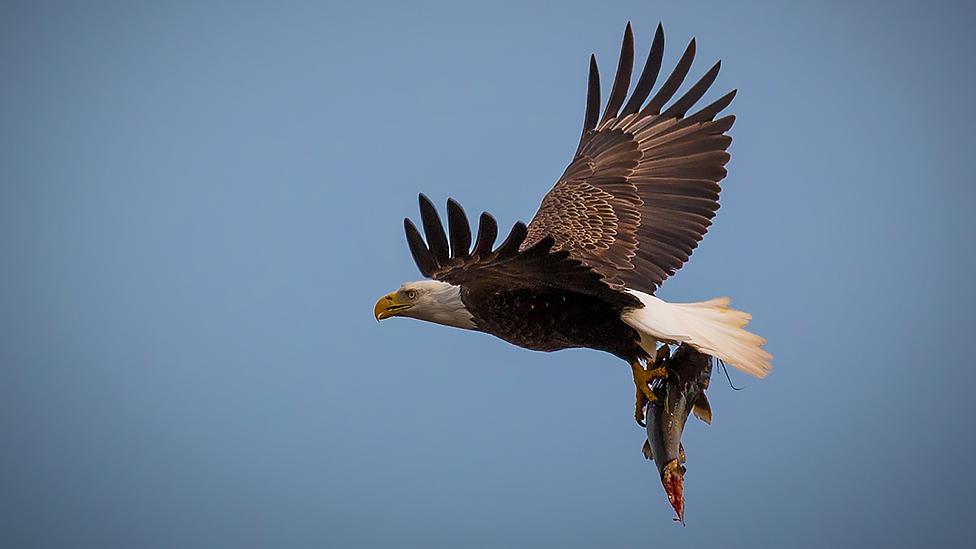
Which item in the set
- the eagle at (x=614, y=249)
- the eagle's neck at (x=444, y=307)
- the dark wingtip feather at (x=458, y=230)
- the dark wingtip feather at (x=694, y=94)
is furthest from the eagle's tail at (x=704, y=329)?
the dark wingtip feather at (x=694, y=94)

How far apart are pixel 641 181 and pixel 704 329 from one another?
1.10m

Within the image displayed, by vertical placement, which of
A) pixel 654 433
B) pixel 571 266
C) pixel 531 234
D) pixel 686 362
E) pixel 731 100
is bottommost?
pixel 654 433

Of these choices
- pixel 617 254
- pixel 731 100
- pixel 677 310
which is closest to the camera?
pixel 677 310

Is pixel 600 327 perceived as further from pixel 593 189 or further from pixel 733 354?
pixel 593 189

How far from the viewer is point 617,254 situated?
4422mm

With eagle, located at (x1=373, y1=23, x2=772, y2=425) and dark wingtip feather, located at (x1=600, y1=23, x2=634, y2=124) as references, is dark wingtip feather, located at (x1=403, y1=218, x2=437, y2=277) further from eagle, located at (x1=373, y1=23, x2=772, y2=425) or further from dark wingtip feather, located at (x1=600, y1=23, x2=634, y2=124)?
dark wingtip feather, located at (x1=600, y1=23, x2=634, y2=124)

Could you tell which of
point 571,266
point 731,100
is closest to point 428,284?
point 571,266

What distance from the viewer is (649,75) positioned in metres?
5.09

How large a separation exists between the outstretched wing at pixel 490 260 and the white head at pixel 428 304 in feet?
0.25

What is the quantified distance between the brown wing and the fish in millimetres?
445

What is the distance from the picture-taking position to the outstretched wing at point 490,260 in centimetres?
339

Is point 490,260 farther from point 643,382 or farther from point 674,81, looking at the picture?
point 674,81

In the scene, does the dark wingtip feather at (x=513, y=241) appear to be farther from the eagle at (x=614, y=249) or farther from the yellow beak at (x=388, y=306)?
the yellow beak at (x=388, y=306)

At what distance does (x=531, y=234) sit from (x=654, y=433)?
124 cm
